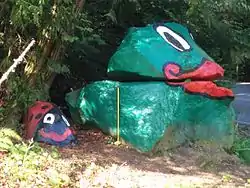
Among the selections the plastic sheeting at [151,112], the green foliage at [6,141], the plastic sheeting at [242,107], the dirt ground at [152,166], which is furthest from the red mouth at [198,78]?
the plastic sheeting at [242,107]

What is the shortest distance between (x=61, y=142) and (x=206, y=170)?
2244mm

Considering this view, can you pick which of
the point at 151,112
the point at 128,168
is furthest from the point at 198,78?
the point at 128,168

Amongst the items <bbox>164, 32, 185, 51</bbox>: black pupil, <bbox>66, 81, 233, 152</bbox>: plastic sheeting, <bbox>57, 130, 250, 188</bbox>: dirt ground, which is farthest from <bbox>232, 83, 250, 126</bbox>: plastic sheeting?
<bbox>57, 130, 250, 188</bbox>: dirt ground

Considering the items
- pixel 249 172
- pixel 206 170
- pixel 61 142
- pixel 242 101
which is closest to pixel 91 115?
pixel 61 142

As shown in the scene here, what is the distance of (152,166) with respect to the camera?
23.3 feet

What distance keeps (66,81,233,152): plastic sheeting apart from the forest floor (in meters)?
0.26

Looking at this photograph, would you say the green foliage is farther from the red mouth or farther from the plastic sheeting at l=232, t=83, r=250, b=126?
the plastic sheeting at l=232, t=83, r=250, b=126

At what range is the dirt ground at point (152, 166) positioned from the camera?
5.59 meters

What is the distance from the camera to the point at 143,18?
10469mm

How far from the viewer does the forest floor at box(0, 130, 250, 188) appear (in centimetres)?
506

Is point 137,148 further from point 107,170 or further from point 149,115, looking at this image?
point 107,170

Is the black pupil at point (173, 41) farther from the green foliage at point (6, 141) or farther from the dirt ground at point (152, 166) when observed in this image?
the green foliage at point (6, 141)

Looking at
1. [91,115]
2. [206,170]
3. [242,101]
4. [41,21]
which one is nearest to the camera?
[206,170]

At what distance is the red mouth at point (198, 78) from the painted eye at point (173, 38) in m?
0.47
